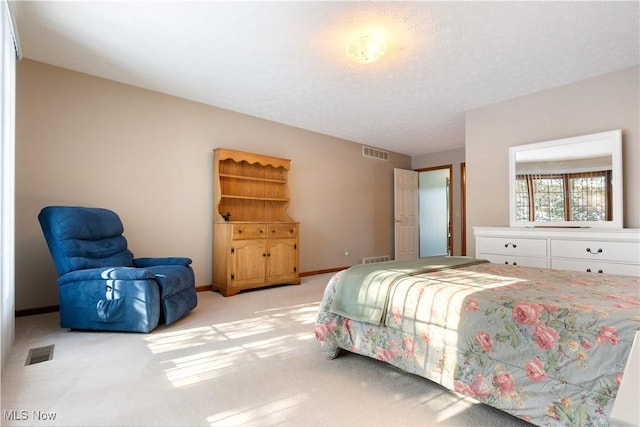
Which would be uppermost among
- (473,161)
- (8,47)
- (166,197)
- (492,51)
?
(492,51)

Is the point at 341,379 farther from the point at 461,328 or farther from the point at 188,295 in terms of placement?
the point at 188,295

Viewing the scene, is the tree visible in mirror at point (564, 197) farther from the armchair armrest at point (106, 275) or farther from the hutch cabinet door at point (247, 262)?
the armchair armrest at point (106, 275)

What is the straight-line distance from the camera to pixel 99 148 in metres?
3.59

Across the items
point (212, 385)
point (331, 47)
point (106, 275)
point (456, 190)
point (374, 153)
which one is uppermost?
point (331, 47)

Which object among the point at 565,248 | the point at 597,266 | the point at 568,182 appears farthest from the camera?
the point at 568,182

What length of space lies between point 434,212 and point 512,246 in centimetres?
453

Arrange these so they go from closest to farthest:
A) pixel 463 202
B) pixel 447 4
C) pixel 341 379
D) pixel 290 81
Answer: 1. pixel 341 379
2. pixel 447 4
3. pixel 290 81
4. pixel 463 202

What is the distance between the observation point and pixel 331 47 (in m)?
2.86

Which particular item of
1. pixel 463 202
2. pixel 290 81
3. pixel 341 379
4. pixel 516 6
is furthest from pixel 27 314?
pixel 463 202

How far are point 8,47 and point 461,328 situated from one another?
11.3ft

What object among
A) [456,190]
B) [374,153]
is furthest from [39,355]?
[456,190]

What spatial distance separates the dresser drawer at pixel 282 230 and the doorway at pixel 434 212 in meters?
4.01

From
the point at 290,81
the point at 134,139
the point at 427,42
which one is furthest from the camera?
the point at 134,139

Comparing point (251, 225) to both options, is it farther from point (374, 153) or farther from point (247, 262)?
point (374, 153)
